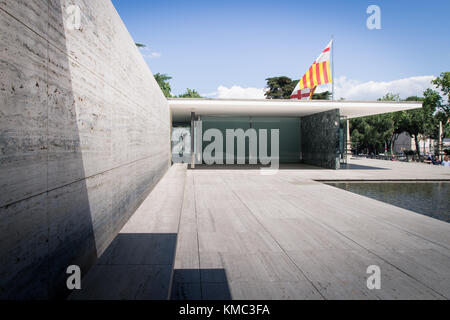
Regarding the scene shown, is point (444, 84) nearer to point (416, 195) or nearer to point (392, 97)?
point (392, 97)

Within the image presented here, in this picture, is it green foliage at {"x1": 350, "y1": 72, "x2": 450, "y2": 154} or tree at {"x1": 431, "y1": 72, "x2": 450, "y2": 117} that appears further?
green foliage at {"x1": 350, "y1": 72, "x2": 450, "y2": 154}

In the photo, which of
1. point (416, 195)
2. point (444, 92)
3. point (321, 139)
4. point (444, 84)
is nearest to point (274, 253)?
point (416, 195)

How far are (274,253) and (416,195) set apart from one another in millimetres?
6138

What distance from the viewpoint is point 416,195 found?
733 centimetres

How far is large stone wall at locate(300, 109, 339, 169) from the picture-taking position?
1358 cm

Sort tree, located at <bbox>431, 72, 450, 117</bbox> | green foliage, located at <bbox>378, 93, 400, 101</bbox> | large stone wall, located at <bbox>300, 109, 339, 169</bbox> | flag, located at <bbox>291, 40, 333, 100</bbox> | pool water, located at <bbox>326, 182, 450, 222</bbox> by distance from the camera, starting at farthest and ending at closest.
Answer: green foliage, located at <bbox>378, 93, 400, 101</bbox>, tree, located at <bbox>431, 72, 450, 117</bbox>, flag, located at <bbox>291, 40, 333, 100</bbox>, large stone wall, located at <bbox>300, 109, 339, 169</bbox>, pool water, located at <bbox>326, 182, 450, 222</bbox>

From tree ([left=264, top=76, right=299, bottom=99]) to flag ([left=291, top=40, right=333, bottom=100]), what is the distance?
25932 mm

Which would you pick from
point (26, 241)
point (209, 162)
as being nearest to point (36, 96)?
point (26, 241)

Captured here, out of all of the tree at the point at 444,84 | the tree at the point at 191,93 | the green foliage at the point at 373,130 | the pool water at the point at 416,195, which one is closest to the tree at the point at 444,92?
the tree at the point at 444,84

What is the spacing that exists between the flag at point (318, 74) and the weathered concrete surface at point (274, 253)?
10.1 meters

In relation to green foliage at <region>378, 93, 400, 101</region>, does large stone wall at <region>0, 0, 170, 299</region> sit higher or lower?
lower

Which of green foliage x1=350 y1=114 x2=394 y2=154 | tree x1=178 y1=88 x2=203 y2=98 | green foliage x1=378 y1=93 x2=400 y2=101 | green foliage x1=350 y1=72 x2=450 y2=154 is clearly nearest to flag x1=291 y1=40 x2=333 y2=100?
green foliage x1=350 y1=72 x2=450 y2=154

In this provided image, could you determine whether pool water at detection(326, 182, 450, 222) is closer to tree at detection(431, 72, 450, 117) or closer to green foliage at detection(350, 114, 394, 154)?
tree at detection(431, 72, 450, 117)

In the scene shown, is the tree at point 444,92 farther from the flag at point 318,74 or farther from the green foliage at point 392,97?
the flag at point 318,74
